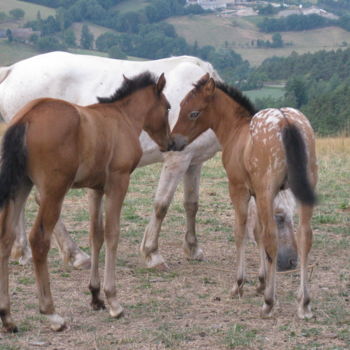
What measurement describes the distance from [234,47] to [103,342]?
62.4 m

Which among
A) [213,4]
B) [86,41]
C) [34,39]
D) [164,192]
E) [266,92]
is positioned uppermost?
[164,192]

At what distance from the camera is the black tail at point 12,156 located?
15.0 ft

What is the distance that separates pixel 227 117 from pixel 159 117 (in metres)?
0.58

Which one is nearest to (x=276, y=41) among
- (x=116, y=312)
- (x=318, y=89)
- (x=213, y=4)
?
(x=213, y=4)

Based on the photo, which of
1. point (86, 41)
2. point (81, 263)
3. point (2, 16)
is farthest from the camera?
point (2, 16)

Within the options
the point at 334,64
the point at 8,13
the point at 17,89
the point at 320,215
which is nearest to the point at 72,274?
the point at 17,89

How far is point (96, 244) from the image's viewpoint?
18.3 feet

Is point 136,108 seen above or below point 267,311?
above

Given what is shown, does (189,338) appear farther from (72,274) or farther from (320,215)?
(320,215)

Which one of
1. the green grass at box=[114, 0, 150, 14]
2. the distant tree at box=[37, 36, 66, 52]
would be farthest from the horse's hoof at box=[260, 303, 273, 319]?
the green grass at box=[114, 0, 150, 14]

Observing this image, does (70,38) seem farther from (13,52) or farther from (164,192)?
(164,192)

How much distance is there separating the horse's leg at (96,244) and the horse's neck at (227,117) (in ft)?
3.87

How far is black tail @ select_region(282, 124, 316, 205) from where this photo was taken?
195 inches

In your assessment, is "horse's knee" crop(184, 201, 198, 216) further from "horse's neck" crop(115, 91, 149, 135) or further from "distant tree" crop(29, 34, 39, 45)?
"distant tree" crop(29, 34, 39, 45)
